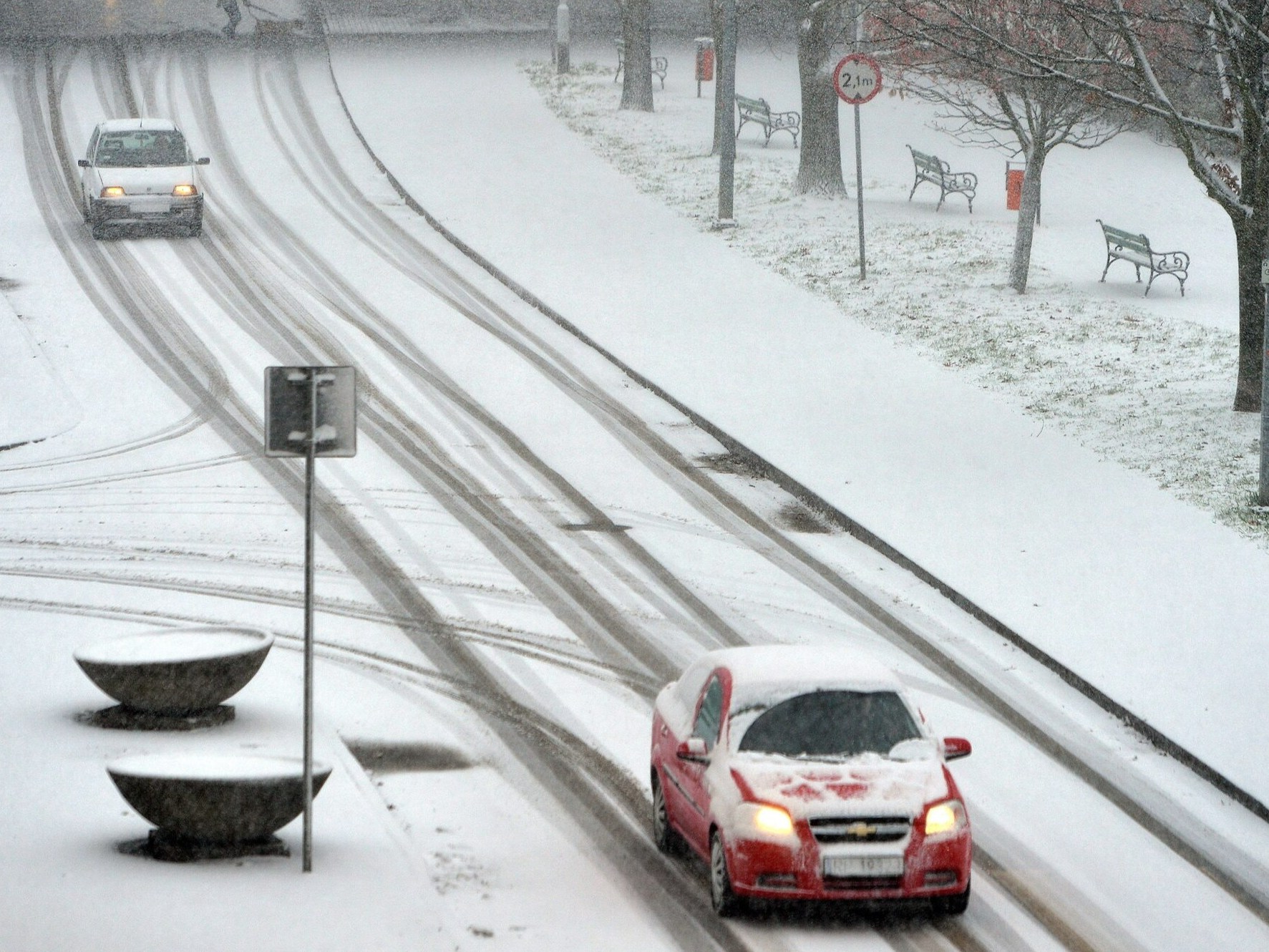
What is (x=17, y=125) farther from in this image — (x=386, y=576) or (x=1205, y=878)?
(x=1205, y=878)

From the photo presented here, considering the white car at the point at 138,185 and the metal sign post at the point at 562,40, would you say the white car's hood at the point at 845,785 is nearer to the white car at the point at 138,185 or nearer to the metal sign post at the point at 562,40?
the white car at the point at 138,185

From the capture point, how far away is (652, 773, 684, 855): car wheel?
9570 mm

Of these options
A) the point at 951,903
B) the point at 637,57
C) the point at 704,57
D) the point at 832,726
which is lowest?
the point at 951,903

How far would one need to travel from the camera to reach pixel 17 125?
3409 cm

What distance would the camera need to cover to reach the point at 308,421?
331 inches

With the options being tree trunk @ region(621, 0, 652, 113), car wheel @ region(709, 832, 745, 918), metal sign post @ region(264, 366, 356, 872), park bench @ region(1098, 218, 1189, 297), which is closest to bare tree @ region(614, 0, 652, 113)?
tree trunk @ region(621, 0, 652, 113)

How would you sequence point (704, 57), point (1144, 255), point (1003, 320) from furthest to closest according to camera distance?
point (704, 57), point (1144, 255), point (1003, 320)

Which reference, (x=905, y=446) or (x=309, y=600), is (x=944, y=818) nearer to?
(x=309, y=600)

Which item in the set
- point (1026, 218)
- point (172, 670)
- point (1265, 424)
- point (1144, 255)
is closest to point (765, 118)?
point (1144, 255)

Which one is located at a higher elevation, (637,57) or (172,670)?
(637,57)

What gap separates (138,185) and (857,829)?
20701 millimetres

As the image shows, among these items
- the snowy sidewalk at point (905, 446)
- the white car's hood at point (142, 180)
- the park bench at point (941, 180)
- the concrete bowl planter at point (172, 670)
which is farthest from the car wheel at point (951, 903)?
the park bench at point (941, 180)

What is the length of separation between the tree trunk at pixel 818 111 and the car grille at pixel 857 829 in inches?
882

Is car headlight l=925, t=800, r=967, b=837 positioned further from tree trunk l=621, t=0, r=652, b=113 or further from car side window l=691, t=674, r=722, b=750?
tree trunk l=621, t=0, r=652, b=113
